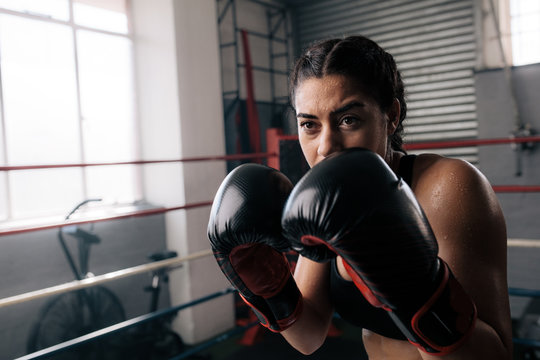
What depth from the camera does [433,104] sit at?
4.26 metres

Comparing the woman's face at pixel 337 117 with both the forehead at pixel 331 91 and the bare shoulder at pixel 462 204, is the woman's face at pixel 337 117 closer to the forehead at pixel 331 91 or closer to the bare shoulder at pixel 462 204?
the forehead at pixel 331 91

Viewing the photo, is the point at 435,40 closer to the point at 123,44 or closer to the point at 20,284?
the point at 123,44

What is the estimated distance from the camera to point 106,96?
143 inches

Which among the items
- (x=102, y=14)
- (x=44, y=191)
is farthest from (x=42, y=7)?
(x=44, y=191)

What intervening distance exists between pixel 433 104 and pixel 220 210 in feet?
12.7

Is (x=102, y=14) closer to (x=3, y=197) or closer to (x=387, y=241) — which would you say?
(x=3, y=197)

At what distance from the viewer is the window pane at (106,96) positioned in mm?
3482

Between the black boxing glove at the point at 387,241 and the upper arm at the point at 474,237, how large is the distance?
10 centimetres

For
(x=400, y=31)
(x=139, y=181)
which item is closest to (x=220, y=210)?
(x=139, y=181)

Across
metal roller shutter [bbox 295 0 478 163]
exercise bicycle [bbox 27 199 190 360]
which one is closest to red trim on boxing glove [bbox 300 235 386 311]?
exercise bicycle [bbox 27 199 190 360]

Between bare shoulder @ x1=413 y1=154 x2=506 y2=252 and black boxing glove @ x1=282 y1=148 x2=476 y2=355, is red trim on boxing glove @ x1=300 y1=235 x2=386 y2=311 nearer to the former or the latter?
black boxing glove @ x1=282 y1=148 x2=476 y2=355

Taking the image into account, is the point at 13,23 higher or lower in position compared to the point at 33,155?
higher

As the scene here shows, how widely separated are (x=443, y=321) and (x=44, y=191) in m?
3.18

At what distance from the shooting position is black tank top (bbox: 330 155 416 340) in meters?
0.92
